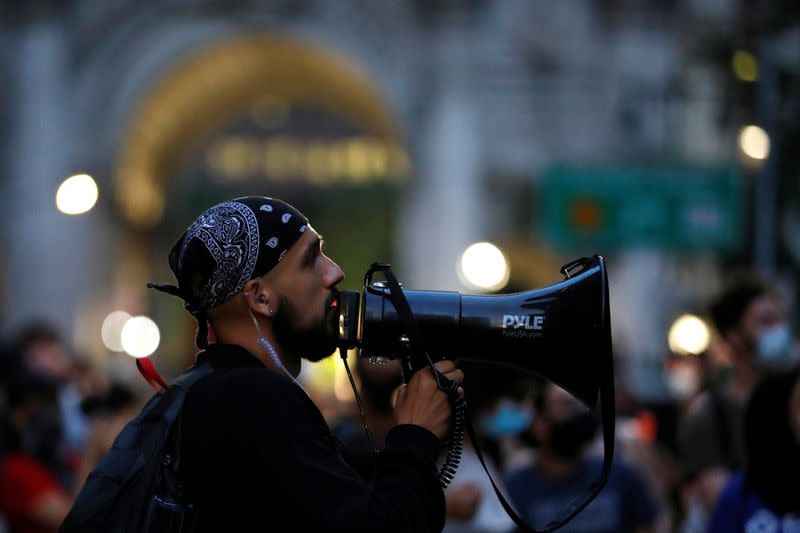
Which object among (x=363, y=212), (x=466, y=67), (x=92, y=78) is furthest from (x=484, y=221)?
(x=363, y=212)

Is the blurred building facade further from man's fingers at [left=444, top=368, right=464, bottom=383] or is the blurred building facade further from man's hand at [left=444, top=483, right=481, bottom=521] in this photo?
man's fingers at [left=444, top=368, right=464, bottom=383]

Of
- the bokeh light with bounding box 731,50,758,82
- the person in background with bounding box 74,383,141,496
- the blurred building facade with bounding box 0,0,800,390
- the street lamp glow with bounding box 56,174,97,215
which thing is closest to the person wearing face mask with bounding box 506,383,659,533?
the person in background with bounding box 74,383,141,496

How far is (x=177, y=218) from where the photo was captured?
50.9 m

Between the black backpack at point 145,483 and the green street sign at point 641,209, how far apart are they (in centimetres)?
1887

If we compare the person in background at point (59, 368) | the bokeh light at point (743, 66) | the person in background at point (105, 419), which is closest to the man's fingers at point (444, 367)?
the person in background at point (105, 419)

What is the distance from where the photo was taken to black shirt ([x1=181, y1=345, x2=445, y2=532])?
304 centimetres

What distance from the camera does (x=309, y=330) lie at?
3.40 m

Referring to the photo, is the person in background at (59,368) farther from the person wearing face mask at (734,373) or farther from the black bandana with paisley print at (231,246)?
the black bandana with paisley print at (231,246)

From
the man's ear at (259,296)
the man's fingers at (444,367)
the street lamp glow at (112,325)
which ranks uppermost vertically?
the man's ear at (259,296)

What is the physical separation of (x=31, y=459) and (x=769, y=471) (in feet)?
14.9

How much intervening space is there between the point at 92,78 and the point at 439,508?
27.9 meters

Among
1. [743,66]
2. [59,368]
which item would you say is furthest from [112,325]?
[59,368]

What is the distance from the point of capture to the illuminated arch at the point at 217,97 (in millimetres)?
30078

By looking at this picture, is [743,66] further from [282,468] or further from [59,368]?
[282,468]
